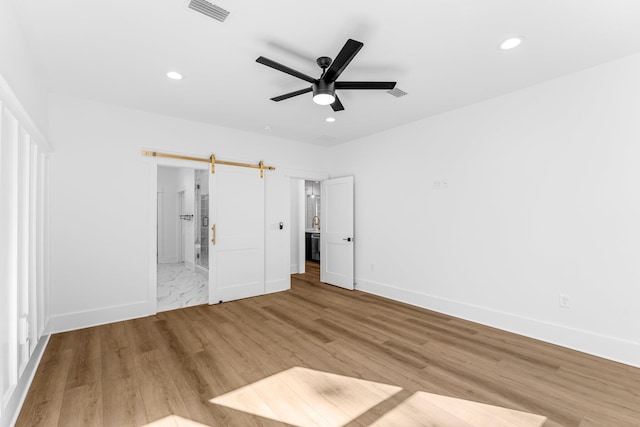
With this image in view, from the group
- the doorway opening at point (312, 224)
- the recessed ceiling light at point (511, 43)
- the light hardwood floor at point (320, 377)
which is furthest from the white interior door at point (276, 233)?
the recessed ceiling light at point (511, 43)

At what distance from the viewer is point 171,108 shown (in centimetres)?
393

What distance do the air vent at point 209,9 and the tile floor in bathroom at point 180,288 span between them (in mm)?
3819

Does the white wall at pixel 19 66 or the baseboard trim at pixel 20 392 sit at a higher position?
the white wall at pixel 19 66

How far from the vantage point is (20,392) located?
7.02ft

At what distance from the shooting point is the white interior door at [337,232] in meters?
5.47

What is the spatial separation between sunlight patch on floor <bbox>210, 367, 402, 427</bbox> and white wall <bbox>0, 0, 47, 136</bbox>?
2614 mm

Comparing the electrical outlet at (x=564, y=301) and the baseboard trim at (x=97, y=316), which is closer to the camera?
the electrical outlet at (x=564, y=301)

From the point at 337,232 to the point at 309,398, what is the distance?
3706 mm

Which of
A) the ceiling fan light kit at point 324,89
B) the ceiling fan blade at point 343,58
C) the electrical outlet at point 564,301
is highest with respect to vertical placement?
the ceiling fan blade at point 343,58

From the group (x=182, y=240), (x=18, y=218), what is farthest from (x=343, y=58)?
(x=182, y=240)

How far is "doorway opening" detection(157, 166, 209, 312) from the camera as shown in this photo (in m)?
5.20

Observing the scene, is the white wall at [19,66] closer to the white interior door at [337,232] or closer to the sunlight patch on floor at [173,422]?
the sunlight patch on floor at [173,422]

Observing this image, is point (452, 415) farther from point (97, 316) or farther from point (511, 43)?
point (97, 316)

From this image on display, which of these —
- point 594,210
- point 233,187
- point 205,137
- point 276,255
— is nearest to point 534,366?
point 594,210
